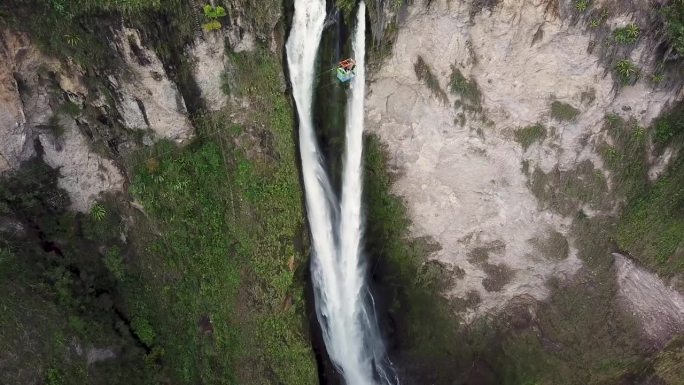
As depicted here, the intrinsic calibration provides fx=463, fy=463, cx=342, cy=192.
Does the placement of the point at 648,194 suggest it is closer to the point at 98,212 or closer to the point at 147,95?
the point at 147,95

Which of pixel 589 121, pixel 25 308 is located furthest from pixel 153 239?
pixel 589 121

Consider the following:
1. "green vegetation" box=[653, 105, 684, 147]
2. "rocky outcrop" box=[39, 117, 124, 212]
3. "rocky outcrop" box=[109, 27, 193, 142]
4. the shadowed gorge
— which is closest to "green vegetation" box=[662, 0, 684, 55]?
the shadowed gorge

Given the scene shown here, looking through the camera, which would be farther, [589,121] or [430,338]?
[430,338]

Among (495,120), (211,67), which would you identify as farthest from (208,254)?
(495,120)

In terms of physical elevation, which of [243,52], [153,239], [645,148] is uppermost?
[243,52]

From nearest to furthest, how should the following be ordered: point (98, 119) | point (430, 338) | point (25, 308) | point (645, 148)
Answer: point (25, 308), point (98, 119), point (645, 148), point (430, 338)

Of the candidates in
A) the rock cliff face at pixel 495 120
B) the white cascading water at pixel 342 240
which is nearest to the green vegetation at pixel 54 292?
the white cascading water at pixel 342 240

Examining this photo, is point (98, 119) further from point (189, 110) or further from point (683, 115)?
point (683, 115)
